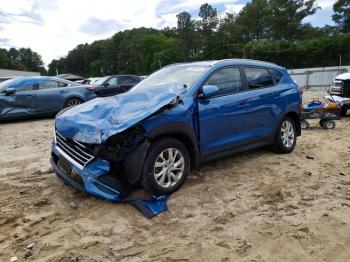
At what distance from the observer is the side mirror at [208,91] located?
5.03m

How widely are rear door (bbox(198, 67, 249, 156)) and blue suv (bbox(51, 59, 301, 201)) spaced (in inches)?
0.5

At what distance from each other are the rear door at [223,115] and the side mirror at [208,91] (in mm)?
67

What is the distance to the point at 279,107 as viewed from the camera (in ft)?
21.2

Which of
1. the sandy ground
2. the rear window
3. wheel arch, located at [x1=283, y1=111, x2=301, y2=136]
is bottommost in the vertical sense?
the sandy ground

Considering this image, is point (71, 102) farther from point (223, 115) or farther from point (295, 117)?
point (223, 115)

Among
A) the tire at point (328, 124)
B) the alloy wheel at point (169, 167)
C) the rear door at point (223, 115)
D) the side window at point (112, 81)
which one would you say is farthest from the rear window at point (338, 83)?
the alloy wheel at point (169, 167)

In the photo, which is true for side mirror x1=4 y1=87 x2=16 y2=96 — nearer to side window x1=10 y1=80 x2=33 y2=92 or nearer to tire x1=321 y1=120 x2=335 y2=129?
side window x1=10 y1=80 x2=33 y2=92

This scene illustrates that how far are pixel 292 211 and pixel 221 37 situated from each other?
71.0m

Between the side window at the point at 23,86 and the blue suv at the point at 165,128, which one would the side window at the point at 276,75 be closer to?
the blue suv at the point at 165,128

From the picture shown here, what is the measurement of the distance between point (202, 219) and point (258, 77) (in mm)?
3025

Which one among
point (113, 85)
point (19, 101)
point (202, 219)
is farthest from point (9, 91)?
point (202, 219)

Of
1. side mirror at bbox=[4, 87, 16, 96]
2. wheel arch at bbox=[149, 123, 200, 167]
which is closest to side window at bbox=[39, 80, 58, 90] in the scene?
side mirror at bbox=[4, 87, 16, 96]

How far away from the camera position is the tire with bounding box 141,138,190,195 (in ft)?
14.3

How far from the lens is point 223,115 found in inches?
210
